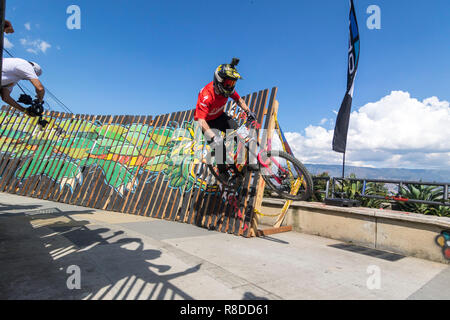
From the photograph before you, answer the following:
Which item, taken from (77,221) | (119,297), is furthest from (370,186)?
(77,221)

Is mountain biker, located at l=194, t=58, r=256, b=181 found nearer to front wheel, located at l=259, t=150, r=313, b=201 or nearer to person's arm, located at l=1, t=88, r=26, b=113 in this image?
front wheel, located at l=259, t=150, r=313, b=201

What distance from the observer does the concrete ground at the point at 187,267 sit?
304cm

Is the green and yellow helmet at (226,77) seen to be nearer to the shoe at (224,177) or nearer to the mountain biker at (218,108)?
the mountain biker at (218,108)

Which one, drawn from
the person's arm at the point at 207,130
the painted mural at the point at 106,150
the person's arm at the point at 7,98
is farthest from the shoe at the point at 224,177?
the person's arm at the point at 7,98

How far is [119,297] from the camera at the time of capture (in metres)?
2.77

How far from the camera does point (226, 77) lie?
16.7ft

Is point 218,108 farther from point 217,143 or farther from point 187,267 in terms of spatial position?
point 187,267

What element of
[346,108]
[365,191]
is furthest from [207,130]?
[365,191]

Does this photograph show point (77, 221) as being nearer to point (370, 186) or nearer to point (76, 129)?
point (76, 129)

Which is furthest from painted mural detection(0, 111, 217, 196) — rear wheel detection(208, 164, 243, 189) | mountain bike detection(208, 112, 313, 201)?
mountain bike detection(208, 112, 313, 201)

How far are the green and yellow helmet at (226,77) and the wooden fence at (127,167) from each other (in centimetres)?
190

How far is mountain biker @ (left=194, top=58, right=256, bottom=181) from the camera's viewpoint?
16.8 feet

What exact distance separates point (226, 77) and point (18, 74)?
133 inches
